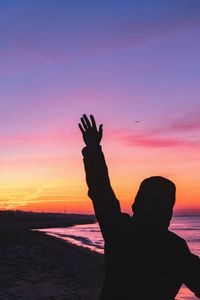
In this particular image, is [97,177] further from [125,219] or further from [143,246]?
[143,246]

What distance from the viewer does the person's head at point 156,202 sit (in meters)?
2.08

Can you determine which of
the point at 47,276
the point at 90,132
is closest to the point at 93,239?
the point at 47,276

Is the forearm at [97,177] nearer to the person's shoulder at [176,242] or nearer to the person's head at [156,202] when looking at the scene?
the person's head at [156,202]

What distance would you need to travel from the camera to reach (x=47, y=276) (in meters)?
14.8

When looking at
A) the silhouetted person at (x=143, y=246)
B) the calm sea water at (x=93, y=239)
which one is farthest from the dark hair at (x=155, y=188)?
the calm sea water at (x=93, y=239)

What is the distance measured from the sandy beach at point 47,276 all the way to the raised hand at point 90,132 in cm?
971

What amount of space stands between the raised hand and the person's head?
35 centimetres

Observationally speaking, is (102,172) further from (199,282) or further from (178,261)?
(199,282)

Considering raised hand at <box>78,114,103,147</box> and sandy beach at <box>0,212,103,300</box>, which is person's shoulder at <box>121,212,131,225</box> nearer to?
raised hand at <box>78,114,103,147</box>

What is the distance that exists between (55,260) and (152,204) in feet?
60.5

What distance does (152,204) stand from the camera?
209cm

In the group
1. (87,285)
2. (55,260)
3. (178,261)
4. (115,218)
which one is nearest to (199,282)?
(178,261)

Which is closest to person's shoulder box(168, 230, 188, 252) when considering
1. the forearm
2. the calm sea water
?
the forearm

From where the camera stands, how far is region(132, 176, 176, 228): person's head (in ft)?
6.82
